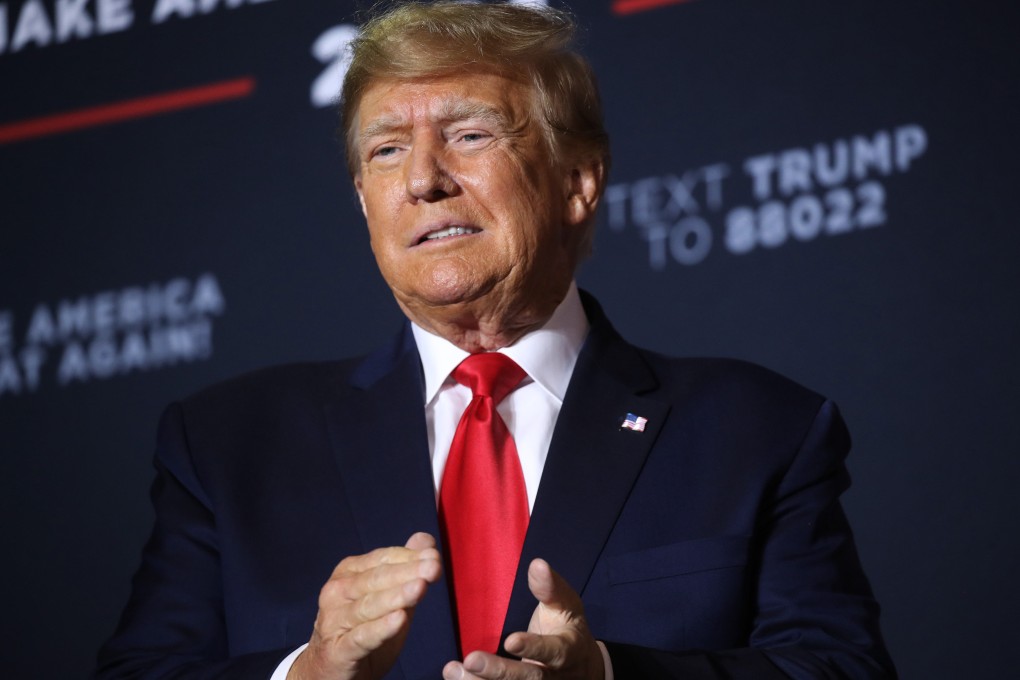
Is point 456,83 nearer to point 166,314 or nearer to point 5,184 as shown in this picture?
point 166,314

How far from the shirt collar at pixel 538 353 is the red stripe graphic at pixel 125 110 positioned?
1.31 meters

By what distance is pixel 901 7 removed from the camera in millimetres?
2775

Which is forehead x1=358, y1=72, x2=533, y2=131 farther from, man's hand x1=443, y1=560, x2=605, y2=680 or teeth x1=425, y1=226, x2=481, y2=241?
man's hand x1=443, y1=560, x2=605, y2=680

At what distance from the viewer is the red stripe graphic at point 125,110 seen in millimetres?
3105

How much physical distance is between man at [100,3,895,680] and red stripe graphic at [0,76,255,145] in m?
1.12

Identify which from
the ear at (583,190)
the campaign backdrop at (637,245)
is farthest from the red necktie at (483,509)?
the campaign backdrop at (637,245)

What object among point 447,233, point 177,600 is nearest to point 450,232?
point 447,233

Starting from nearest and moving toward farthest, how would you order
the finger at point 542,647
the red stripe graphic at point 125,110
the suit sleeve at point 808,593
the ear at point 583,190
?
1. the finger at point 542,647
2. the suit sleeve at point 808,593
3. the ear at point 583,190
4. the red stripe graphic at point 125,110

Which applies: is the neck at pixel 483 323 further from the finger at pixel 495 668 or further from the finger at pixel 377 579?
the finger at pixel 495 668

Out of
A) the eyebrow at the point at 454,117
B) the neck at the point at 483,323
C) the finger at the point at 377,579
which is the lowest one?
the finger at the point at 377,579

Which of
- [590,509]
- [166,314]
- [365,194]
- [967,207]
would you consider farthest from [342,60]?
[590,509]

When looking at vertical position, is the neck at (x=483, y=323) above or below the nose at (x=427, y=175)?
below

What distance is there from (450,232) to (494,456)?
306 mm

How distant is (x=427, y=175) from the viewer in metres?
1.86
